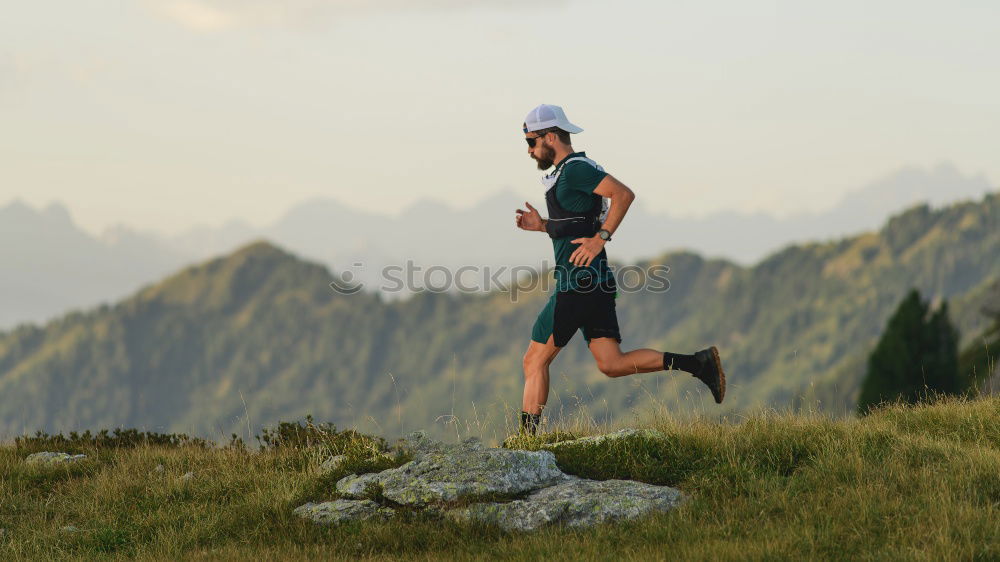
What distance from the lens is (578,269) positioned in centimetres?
1009

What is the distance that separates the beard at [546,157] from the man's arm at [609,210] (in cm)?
72

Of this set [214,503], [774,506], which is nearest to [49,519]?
[214,503]

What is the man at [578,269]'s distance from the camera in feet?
32.8

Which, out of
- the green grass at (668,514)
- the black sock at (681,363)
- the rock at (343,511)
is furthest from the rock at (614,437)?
the rock at (343,511)

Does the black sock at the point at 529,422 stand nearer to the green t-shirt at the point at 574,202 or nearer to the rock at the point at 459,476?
the rock at the point at 459,476

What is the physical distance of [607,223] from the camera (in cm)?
986

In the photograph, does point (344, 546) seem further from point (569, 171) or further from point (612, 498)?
point (569, 171)

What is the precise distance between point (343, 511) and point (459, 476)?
1.10 m

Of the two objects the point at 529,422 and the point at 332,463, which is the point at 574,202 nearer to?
the point at 529,422

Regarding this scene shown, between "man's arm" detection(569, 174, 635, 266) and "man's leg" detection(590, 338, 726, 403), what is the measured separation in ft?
3.24

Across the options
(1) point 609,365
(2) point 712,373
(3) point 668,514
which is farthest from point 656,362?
(3) point 668,514

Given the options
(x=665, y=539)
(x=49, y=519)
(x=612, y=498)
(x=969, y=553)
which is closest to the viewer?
(x=969, y=553)

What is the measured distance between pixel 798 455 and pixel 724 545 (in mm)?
2355

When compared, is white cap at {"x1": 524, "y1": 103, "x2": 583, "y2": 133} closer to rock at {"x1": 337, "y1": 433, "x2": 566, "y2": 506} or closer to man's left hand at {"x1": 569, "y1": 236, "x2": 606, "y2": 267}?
man's left hand at {"x1": 569, "y1": 236, "x2": 606, "y2": 267}
